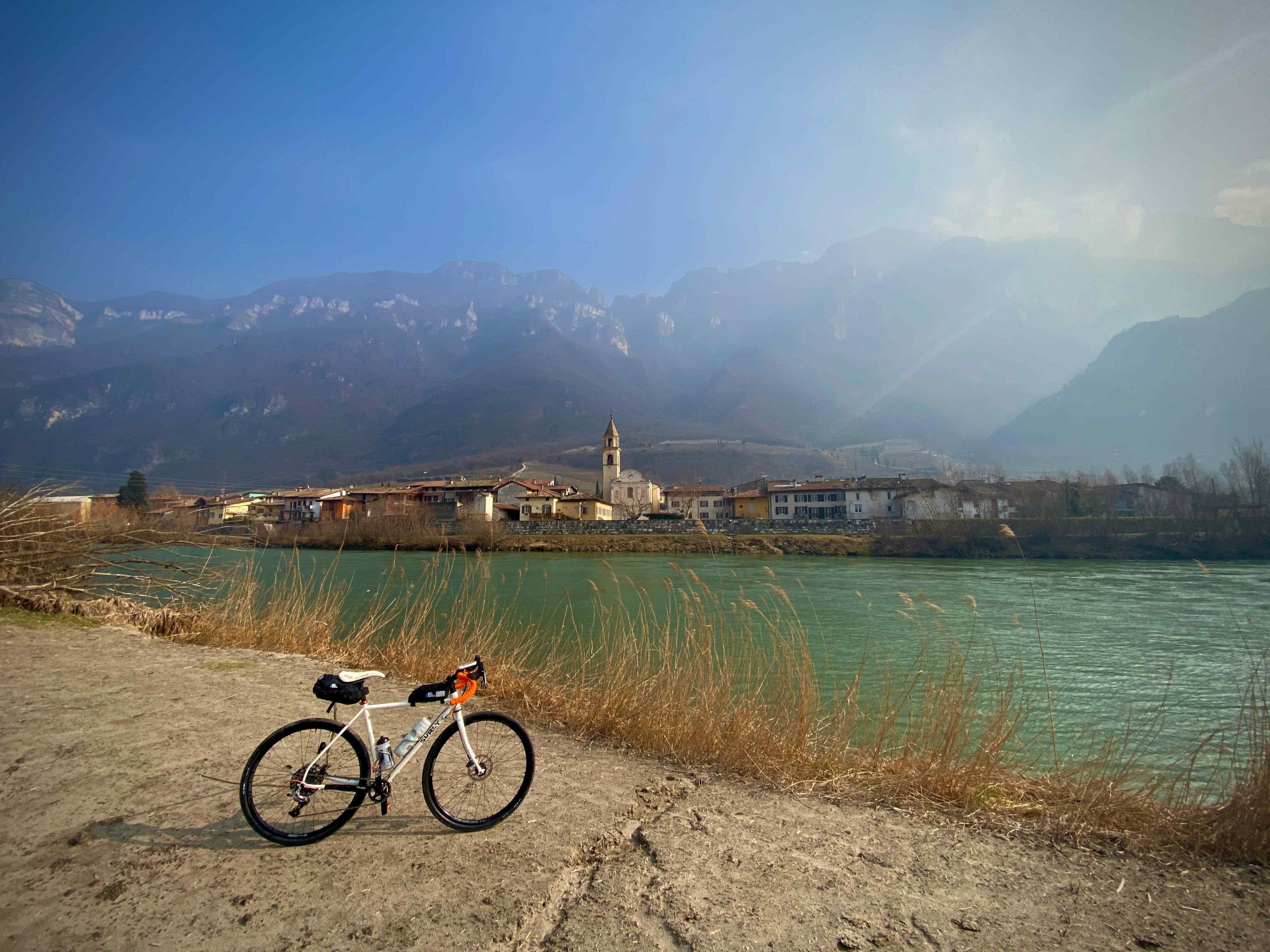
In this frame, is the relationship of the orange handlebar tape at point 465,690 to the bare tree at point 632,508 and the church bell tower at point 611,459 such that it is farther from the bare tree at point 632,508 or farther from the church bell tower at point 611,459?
the church bell tower at point 611,459

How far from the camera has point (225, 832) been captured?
3246mm

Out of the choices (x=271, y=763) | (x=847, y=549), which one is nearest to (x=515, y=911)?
(x=271, y=763)

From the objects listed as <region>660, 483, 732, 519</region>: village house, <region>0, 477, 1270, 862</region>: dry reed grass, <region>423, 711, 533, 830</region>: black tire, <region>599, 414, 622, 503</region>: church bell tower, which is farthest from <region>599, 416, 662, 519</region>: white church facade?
<region>423, 711, 533, 830</region>: black tire

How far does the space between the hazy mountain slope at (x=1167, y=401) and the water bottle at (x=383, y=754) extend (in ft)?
542

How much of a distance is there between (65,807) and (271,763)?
1.22 m

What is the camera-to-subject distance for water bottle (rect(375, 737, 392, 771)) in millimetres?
3293

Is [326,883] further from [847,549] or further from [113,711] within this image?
[847,549]

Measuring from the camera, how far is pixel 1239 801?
11.3ft

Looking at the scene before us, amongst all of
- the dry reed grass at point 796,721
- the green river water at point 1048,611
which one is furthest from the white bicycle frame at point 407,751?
the green river water at point 1048,611

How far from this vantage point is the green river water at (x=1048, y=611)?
11.6 meters

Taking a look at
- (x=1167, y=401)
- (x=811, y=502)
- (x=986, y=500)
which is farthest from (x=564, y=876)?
(x=1167, y=401)

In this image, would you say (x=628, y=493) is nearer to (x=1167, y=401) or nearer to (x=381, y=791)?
(x=381, y=791)

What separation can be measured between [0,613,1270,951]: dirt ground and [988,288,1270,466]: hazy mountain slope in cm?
16291

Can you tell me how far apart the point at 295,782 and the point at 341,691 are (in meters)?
0.49
